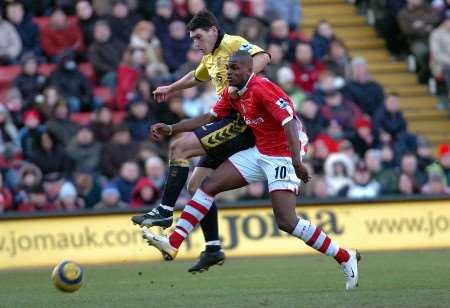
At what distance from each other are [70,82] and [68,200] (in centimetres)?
218

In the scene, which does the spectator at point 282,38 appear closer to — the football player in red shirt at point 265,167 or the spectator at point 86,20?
the spectator at point 86,20

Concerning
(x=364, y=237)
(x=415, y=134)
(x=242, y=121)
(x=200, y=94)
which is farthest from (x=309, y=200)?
(x=242, y=121)

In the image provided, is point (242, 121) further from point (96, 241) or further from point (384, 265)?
point (96, 241)

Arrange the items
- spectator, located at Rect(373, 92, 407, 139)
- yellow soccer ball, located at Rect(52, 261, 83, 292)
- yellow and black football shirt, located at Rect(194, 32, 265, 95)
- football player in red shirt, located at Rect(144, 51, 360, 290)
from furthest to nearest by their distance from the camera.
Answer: spectator, located at Rect(373, 92, 407, 139) < yellow and black football shirt, located at Rect(194, 32, 265, 95) < football player in red shirt, located at Rect(144, 51, 360, 290) < yellow soccer ball, located at Rect(52, 261, 83, 292)

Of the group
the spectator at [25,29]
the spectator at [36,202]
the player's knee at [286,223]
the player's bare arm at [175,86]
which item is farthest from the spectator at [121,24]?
the player's knee at [286,223]

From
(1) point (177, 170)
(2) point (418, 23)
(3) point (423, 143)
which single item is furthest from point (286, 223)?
(2) point (418, 23)

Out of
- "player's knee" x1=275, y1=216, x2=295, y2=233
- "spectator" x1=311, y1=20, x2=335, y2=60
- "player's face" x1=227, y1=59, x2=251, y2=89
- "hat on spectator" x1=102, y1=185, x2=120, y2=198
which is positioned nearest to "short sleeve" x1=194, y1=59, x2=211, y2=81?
"player's face" x1=227, y1=59, x2=251, y2=89

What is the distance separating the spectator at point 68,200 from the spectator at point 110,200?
0.84ft

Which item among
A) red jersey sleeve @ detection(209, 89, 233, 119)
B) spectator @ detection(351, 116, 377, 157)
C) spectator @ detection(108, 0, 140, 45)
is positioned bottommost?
spectator @ detection(351, 116, 377, 157)

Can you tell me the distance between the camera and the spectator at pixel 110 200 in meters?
16.9

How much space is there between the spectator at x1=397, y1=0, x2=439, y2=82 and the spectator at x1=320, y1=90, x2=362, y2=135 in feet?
8.49

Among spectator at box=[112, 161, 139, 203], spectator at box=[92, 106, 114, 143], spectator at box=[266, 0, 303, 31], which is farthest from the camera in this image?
spectator at box=[266, 0, 303, 31]

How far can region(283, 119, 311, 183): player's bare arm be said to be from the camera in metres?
10.6

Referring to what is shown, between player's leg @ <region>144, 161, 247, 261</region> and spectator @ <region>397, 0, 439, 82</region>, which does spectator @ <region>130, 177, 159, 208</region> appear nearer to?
player's leg @ <region>144, 161, 247, 261</region>
